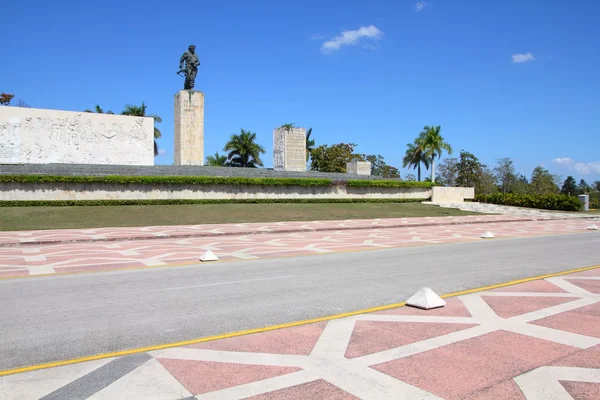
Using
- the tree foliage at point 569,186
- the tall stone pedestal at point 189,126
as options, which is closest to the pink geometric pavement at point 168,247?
the tall stone pedestal at point 189,126

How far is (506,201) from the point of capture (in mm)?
45656

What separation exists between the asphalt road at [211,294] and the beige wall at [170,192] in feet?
66.7

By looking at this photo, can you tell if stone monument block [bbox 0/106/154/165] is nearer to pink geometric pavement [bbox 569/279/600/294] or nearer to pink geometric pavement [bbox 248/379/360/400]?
pink geometric pavement [bbox 569/279/600/294]

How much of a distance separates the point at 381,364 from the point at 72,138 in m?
30.1

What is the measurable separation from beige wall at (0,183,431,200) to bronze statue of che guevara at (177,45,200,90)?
7768mm

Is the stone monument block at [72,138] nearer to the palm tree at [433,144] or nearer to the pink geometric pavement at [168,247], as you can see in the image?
the pink geometric pavement at [168,247]

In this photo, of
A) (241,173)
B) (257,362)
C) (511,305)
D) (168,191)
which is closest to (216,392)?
(257,362)

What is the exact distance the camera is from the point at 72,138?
3033cm

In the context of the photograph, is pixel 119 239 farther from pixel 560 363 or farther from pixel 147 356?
pixel 560 363

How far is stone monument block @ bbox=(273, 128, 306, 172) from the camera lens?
37406mm

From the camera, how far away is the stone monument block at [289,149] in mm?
37406

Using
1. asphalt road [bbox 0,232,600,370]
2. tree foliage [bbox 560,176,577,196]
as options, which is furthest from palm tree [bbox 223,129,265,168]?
tree foliage [bbox 560,176,577,196]

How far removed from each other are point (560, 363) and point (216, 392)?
10.5 feet

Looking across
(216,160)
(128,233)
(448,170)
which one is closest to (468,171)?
(448,170)
